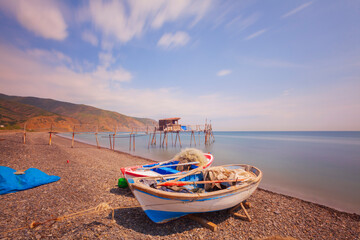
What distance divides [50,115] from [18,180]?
358 ft

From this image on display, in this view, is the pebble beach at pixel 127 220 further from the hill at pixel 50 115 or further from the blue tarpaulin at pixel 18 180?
the hill at pixel 50 115

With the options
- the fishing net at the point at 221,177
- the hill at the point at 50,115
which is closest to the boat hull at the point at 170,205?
the fishing net at the point at 221,177

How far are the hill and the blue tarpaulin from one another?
2280cm

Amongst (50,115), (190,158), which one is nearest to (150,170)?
(190,158)

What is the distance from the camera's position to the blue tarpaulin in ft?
20.7

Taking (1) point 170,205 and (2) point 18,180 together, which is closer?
(1) point 170,205

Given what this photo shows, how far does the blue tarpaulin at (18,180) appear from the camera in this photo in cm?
630

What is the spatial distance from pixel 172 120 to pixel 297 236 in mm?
28630

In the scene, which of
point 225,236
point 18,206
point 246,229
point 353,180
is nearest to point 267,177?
point 353,180

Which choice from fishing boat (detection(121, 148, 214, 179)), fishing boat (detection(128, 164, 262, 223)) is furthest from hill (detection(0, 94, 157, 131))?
fishing boat (detection(128, 164, 262, 223))

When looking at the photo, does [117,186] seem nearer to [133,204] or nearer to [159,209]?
[133,204]

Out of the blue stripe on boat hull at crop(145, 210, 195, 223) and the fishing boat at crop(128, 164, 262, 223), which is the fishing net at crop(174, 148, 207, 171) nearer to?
the fishing boat at crop(128, 164, 262, 223)

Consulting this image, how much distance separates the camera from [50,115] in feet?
298

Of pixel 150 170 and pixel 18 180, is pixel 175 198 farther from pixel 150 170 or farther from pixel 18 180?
pixel 18 180
